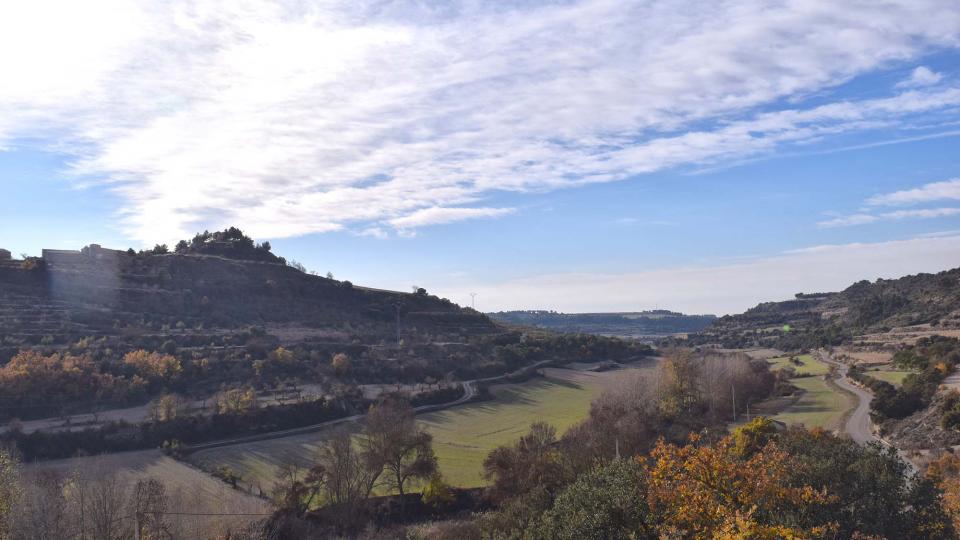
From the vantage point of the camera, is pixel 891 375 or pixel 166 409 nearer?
pixel 166 409

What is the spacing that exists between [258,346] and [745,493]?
55552 millimetres

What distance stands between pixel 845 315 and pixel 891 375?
66546mm

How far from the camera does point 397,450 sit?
119ft

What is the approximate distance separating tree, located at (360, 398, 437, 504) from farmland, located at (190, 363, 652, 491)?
106 inches

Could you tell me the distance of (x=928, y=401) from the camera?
46.1 meters

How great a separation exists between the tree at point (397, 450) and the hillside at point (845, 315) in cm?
6795

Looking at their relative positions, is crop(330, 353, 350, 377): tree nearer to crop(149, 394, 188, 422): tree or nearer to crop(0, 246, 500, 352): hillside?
crop(0, 246, 500, 352): hillside

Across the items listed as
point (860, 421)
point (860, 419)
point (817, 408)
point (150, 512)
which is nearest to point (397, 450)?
point (150, 512)

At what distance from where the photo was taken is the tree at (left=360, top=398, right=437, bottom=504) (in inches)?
1409

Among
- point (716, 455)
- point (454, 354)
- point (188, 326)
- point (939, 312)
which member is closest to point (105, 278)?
point (188, 326)

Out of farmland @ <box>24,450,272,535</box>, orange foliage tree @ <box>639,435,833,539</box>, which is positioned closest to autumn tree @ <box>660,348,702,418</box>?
farmland @ <box>24,450,272,535</box>

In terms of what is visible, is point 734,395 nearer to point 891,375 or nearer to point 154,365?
point 891,375

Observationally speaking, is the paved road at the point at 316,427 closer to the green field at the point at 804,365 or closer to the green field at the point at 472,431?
the green field at the point at 472,431

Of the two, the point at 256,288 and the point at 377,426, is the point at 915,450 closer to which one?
the point at 377,426
